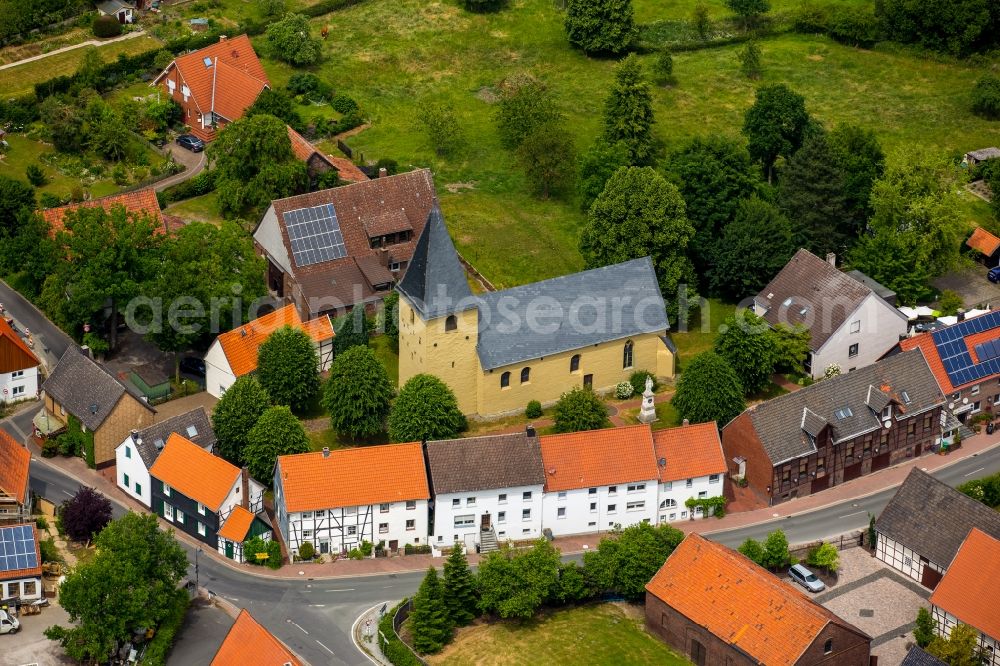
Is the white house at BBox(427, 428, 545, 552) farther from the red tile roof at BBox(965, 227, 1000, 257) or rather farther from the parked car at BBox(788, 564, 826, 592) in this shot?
the red tile roof at BBox(965, 227, 1000, 257)

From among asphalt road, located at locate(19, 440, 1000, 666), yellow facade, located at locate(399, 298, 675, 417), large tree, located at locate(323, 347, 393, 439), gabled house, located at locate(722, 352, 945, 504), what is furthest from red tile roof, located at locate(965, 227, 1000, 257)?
large tree, located at locate(323, 347, 393, 439)

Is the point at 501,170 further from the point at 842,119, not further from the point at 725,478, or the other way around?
the point at 725,478

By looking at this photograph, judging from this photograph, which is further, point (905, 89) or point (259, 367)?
point (905, 89)

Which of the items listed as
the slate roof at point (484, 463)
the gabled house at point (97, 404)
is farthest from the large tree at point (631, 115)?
the gabled house at point (97, 404)

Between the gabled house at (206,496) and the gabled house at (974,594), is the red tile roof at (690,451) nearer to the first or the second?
the gabled house at (974,594)

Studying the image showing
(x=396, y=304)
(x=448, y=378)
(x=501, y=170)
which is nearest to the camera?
(x=448, y=378)

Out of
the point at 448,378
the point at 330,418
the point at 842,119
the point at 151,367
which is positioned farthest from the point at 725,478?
the point at 842,119
